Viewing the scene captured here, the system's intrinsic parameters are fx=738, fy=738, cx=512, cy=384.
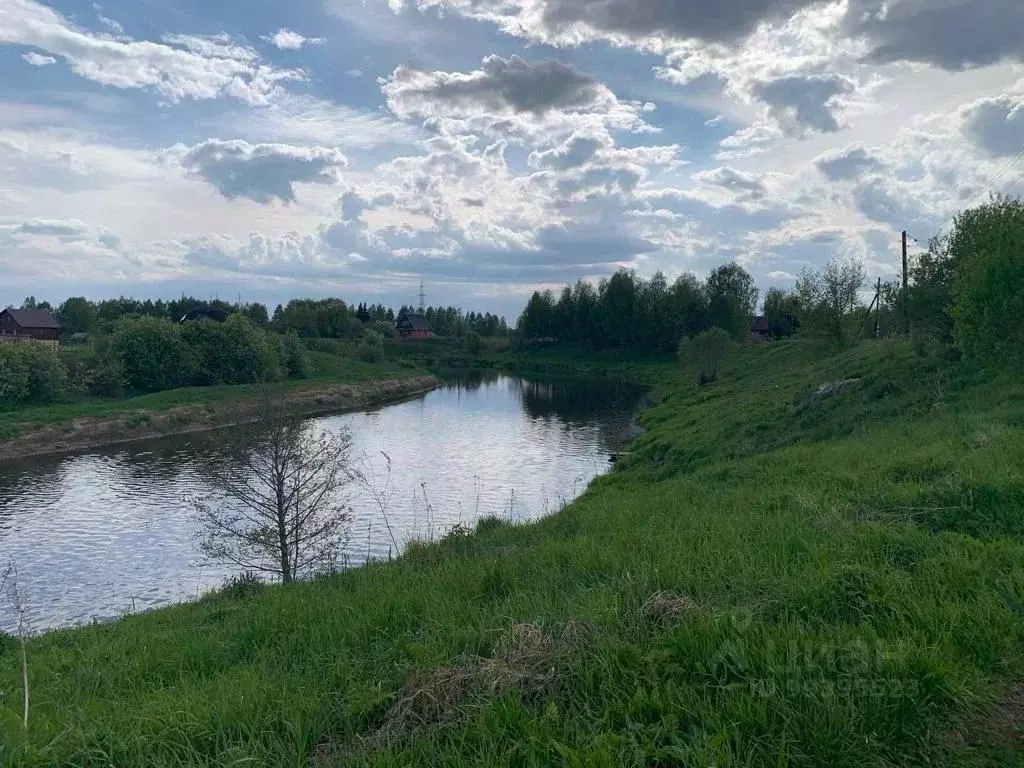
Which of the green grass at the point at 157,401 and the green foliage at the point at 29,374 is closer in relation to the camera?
the green grass at the point at 157,401

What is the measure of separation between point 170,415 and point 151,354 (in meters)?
13.3

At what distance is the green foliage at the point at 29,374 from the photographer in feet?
165

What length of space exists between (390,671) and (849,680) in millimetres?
3147

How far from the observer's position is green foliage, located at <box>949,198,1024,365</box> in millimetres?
19828

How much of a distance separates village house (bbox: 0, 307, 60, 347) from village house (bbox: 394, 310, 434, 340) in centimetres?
6527

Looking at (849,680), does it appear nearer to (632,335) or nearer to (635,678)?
(635,678)

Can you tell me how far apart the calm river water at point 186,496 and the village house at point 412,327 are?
99.2 meters

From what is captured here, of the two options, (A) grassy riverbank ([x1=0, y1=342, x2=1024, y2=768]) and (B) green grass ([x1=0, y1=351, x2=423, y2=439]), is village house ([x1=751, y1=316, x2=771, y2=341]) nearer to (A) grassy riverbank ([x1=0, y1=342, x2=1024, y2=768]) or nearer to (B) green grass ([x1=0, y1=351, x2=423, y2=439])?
(B) green grass ([x1=0, y1=351, x2=423, y2=439])

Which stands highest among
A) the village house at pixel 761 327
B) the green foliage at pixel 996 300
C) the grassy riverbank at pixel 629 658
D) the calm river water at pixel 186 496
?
the village house at pixel 761 327

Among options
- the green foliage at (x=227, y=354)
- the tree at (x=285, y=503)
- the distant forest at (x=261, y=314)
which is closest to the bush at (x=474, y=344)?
the distant forest at (x=261, y=314)

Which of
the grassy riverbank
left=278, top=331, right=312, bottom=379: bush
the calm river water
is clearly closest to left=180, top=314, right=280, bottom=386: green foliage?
left=278, top=331, right=312, bottom=379: bush

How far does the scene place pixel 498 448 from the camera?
42.2 m

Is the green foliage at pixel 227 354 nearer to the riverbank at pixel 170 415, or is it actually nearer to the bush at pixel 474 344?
the riverbank at pixel 170 415

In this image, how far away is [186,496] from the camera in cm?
3198
